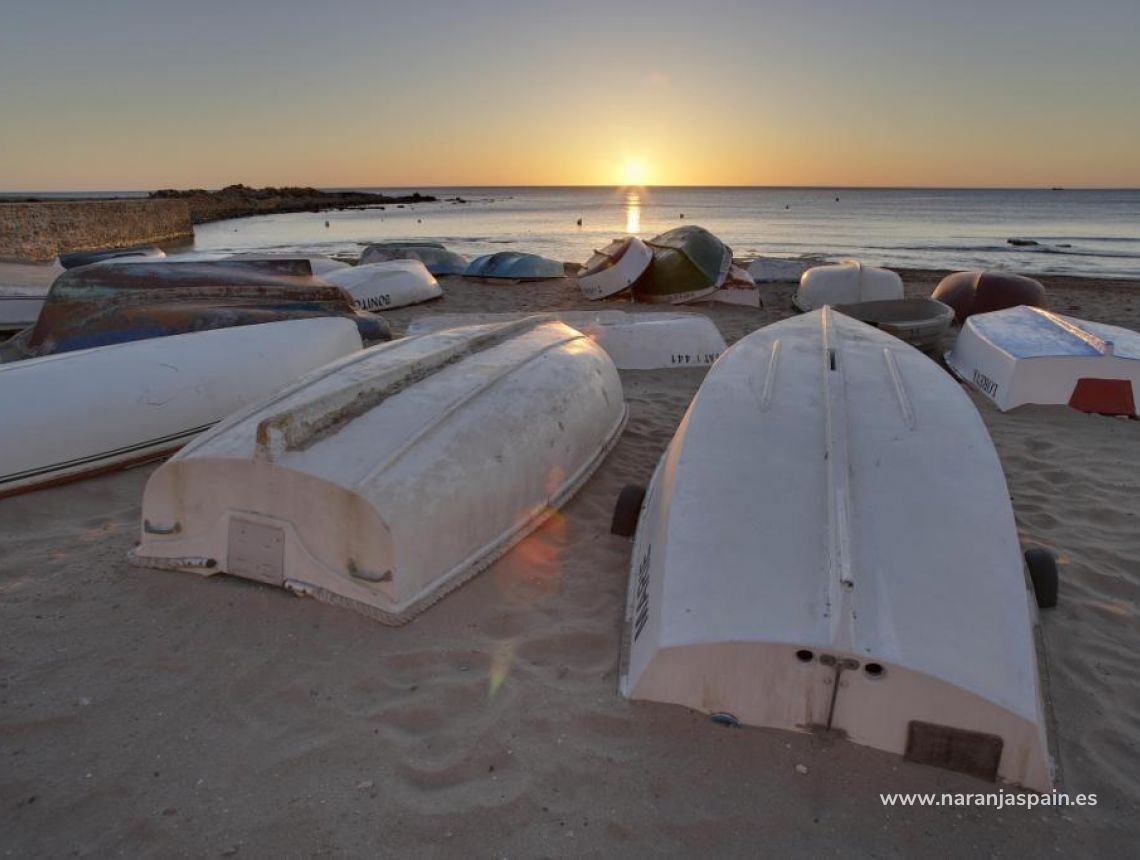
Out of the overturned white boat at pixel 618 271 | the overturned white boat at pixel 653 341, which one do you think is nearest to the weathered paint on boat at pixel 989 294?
the overturned white boat at pixel 653 341

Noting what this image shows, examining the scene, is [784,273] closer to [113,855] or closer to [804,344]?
[804,344]

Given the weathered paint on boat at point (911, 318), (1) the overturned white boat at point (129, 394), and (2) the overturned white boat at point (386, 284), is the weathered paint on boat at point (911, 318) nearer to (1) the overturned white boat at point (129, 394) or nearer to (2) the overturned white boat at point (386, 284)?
(1) the overturned white boat at point (129, 394)

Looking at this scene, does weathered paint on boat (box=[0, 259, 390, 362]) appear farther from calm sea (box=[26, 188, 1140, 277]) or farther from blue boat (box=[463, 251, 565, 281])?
calm sea (box=[26, 188, 1140, 277])

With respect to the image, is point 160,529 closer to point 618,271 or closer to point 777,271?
point 618,271

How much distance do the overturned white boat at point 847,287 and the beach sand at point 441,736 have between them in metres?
8.95

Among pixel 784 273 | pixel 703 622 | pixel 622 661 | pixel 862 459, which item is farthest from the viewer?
pixel 784 273

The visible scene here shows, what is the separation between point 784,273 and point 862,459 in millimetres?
14422

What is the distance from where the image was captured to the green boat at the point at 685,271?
12695 mm

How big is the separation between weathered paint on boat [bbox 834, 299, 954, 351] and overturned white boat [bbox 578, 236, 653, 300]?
4696 millimetres

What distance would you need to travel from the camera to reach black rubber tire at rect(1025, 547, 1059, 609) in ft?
10.5

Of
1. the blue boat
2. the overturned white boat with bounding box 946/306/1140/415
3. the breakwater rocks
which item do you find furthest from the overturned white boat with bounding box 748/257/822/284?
the breakwater rocks

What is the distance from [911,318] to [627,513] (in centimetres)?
662

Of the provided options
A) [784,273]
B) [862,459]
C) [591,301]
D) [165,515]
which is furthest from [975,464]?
[784,273]

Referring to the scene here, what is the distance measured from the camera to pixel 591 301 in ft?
44.0
